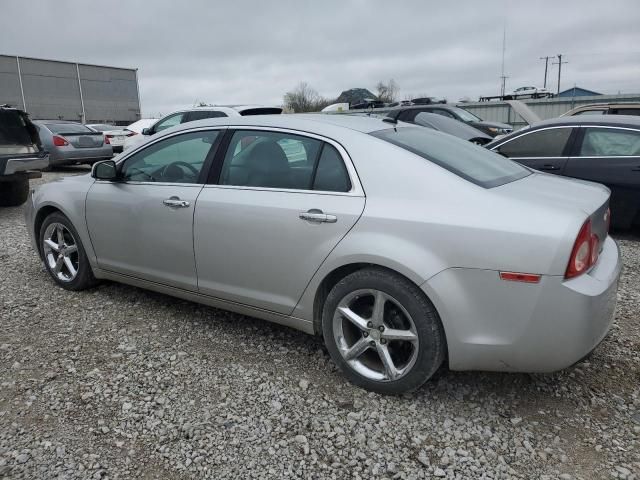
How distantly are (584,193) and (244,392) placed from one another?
2.18m

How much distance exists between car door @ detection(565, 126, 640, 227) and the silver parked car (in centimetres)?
310

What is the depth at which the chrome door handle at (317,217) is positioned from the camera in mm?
2775

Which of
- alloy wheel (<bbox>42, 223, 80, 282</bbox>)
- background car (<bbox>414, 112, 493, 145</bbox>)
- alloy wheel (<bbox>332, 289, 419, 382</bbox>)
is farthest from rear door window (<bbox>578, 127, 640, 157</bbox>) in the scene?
alloy wheel (<bbox>42, 223, 80, 282</bbox>)

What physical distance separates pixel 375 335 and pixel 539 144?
186 inches

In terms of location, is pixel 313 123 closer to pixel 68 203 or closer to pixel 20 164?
pixel 68 203

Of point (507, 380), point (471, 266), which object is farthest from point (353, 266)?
point (507, 380)

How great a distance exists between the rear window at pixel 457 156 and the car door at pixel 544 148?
324 cm

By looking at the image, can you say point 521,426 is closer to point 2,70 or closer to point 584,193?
point 584,193

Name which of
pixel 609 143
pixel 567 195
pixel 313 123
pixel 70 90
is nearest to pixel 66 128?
pixel 313 123

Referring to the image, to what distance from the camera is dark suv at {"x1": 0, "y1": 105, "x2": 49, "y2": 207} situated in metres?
7.47

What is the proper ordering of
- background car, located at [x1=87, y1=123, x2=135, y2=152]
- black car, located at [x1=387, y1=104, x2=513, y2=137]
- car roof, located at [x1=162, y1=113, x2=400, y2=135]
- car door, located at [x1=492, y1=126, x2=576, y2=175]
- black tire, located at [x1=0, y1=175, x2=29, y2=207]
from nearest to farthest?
car roof, located at [x1=162, y1=113, x2=400, y2=135], car door, located at [x1=492, y1=126, x2=576, y2=175], black tire, located at [x1=0, y1=175, x2=29, y2=207], black car, located at [x1=387, y1=104, x2=513, y2=137], background car, located at [x1=87, y1=123, x2=135, y2=152]

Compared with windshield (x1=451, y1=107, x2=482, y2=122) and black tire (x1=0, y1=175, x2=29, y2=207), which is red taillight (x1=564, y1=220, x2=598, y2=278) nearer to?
black tire (x1=0, y1=175, x2=29, y2=207)

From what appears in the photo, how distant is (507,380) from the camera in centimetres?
296

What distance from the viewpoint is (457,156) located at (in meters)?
3.03
